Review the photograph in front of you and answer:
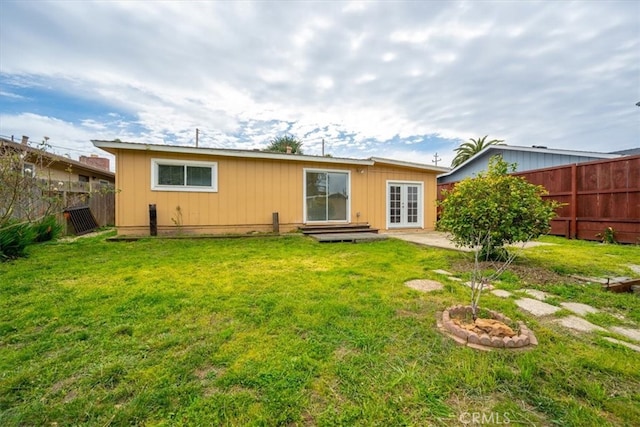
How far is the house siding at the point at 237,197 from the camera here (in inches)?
280

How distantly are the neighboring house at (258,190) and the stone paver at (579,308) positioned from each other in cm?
650

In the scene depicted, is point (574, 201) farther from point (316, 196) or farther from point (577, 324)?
point (316, 196)

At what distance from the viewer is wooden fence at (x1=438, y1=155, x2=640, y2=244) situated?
6387 mm

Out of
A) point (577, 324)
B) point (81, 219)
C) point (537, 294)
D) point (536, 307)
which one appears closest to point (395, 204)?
point (537, 294)

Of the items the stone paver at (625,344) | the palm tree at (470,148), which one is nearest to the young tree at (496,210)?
the stone paver at (625,344)

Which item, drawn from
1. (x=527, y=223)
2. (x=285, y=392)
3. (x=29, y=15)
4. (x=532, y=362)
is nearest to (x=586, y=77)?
(x=527, y=223)

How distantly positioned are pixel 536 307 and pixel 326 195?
21.8 feet

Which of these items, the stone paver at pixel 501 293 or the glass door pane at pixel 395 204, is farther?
the glass door pane at pixel 395 204

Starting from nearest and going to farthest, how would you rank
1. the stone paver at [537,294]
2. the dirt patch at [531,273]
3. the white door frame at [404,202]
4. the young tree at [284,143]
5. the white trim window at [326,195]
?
the stone paver at [537,294] < the dirt patch at [531,273] < the white trim window at [326,195] < the white door frame at [404,202] < the young tree at [284,143]

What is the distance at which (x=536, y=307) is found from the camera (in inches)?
107

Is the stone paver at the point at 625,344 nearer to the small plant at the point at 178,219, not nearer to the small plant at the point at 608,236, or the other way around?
the small plant at the point at 608,236

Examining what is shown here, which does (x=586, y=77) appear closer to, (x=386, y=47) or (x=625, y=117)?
(x=625, y=117)

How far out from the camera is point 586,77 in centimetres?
959

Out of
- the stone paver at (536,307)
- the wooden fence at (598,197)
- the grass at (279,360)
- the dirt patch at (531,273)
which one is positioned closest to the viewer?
the grass at (279,360)
